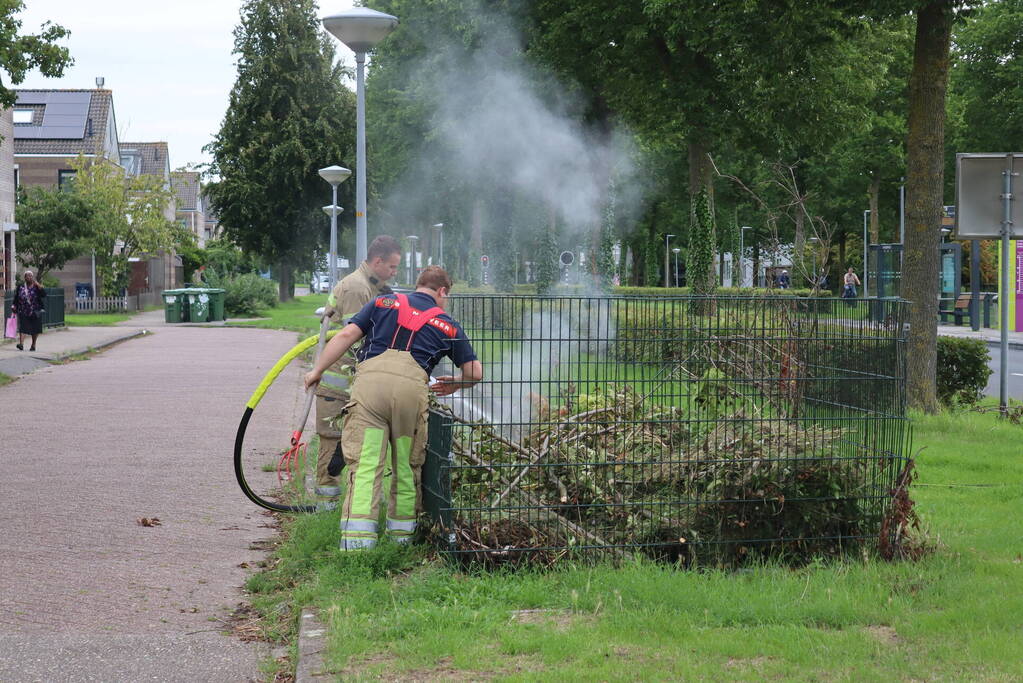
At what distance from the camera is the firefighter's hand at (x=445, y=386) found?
6078 millimetres

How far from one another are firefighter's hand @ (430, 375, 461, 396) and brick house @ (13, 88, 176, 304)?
4615cm

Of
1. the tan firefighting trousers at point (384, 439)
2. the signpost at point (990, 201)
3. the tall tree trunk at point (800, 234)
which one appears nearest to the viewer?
the tan firefighting trousers at point (384, 439)

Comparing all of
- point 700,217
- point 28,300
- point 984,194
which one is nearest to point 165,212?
point 28,300

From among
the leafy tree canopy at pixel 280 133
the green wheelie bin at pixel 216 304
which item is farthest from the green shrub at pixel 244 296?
the leafy tree canopy at pixel 280 133

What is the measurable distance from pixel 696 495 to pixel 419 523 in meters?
1.34

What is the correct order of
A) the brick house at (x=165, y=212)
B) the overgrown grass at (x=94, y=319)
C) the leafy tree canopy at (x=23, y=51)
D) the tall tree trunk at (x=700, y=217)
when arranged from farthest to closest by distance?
the brick house at (x=165, y=212)
the overgrown grass at (x=94, y=319)
the tall tree trunk at (x=700, y=217)
the leafy tree canopy at (x=23, y=51)

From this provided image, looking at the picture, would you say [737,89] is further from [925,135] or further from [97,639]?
[97,639]

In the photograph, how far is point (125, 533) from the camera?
710cm

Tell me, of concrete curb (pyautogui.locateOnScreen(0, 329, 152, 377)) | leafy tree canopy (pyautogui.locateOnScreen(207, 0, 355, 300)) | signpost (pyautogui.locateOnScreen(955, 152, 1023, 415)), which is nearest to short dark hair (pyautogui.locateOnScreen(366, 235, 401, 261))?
signpost (pyautogui.locateOnScreen(955, 152, 1023, 415))

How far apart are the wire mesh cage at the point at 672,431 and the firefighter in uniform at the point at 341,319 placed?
1.22 metres

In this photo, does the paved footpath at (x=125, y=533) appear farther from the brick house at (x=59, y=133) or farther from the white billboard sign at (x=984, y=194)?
the brick house at (x=59, y=133)

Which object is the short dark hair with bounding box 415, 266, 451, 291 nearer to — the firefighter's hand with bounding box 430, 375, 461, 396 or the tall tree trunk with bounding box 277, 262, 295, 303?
the firefighter's hand with bounding box 430, 375, 461, 396

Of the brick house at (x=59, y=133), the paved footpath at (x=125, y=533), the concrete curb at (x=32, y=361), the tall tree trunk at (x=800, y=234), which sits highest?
the brick house at (x=59, y=133)

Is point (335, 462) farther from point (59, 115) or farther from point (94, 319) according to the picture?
point (59, 115)
